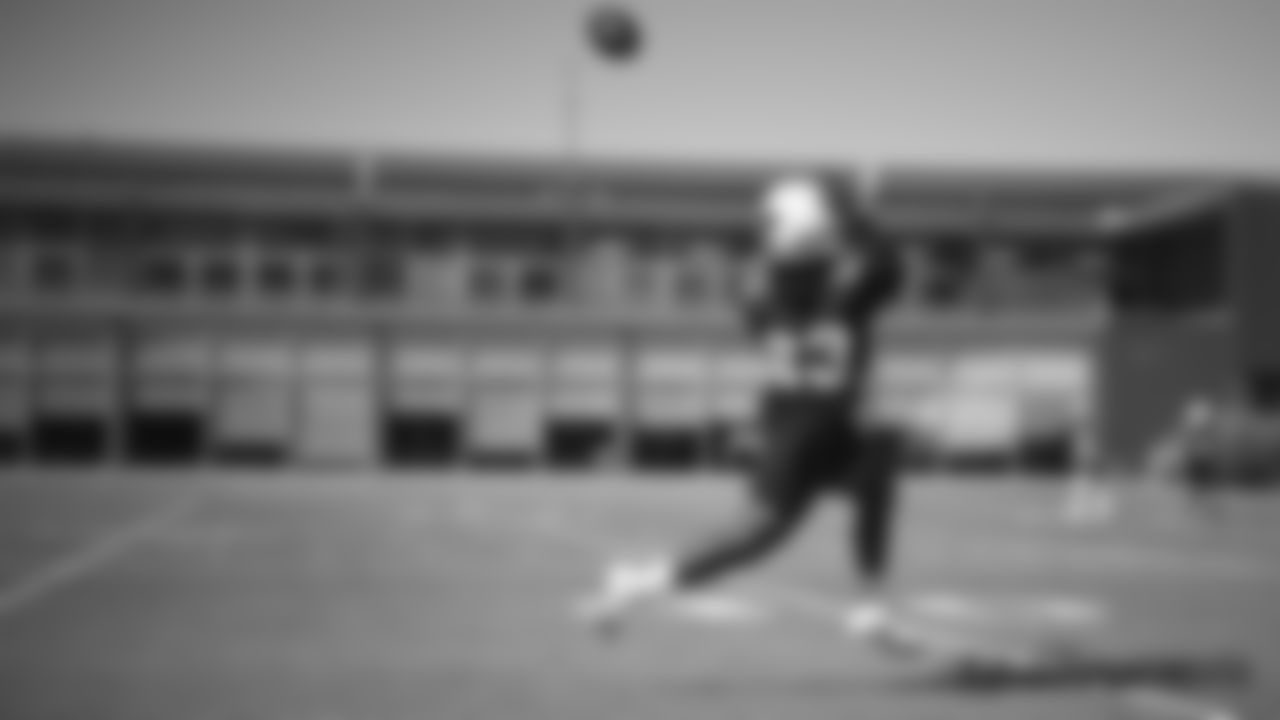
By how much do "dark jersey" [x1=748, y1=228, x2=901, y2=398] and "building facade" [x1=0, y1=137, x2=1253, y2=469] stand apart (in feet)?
94.0

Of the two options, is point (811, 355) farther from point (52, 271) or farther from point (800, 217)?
point (52, 271)

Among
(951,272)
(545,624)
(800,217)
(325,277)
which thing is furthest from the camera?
(325,277)

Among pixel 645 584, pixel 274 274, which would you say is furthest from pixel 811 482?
pixel 274 274

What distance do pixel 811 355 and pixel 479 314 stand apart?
32.2 metres

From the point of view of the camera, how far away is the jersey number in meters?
4.84

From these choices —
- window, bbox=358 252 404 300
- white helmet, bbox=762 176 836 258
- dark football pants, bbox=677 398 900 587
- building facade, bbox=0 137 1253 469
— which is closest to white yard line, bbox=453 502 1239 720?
dark football pants, bbox=677 398 900 587

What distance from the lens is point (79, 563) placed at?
39.1 ft

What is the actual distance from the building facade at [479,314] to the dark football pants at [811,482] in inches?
1104

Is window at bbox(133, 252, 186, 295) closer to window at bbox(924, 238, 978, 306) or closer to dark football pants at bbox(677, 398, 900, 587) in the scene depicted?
window at bbox(924, 238, 978, 306)

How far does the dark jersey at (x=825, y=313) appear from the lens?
4629 mm

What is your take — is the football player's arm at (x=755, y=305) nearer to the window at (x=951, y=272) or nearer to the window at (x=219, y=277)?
the window at (x=951, y=272)

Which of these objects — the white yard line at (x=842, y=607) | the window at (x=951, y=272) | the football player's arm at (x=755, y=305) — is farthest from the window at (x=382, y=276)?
the football player's arm at (x=755, y=305)

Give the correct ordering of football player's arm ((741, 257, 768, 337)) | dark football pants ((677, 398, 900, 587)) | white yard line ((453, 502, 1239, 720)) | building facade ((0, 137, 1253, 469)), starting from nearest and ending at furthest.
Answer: football player's arm ((741, 257, 768, 337))
dark football pants ((677, 398, 900, 587))
white yard line ((453, 502, 1239, 720))
building facade ((0, 137, 1253, 469))

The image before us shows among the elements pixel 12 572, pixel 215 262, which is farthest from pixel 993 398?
pixel 12 572
